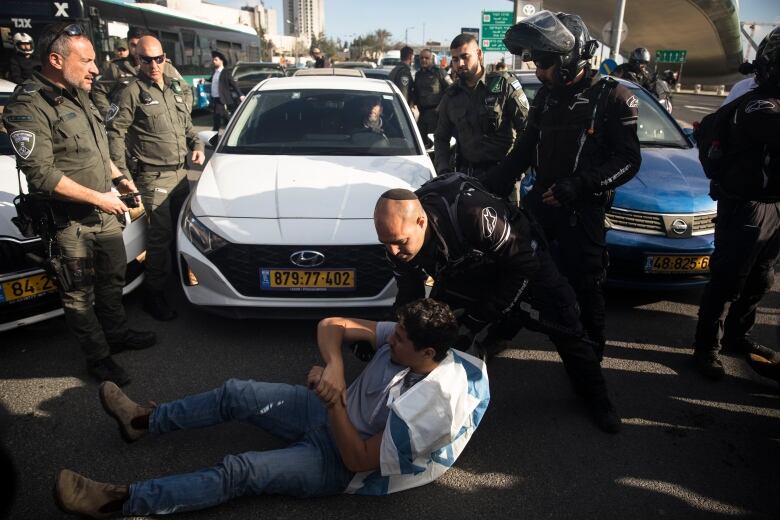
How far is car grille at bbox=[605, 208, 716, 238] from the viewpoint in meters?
3.96

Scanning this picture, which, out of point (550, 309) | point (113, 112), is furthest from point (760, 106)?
point (113, 112)

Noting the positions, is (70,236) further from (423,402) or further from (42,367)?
(423,402)

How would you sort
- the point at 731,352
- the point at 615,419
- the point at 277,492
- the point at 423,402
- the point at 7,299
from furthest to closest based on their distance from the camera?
the point at 731,352 → the point at 7,299 → the point at 615,419 → the point at 277,492 → the point at 423,402

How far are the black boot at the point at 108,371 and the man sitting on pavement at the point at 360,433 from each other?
1.05m

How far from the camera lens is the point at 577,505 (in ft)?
7.57

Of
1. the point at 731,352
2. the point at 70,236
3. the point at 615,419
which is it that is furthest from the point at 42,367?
the point at 731,352

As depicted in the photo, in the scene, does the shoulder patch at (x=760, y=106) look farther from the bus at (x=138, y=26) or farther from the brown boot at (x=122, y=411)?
the bus at (x=138, y=26)

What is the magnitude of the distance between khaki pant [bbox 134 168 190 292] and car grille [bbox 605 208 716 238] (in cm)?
314

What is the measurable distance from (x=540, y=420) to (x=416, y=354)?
1158mm

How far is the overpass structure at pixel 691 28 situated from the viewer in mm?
43219

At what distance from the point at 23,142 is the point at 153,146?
1384 mm

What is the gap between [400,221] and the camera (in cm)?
212

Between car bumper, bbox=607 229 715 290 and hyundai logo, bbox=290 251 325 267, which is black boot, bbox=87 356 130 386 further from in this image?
car bumper, bbox=607 229 715 290

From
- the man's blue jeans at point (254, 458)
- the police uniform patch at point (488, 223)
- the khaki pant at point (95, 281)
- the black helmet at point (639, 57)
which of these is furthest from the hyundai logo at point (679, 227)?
the black helmet at point (639, 57)
